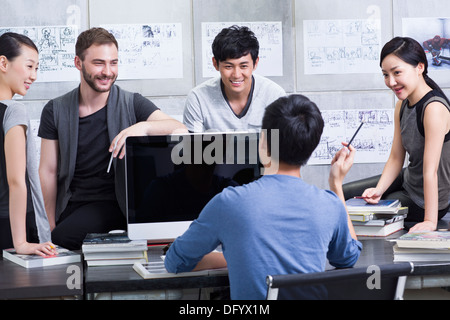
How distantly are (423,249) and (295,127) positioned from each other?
0.60 metres

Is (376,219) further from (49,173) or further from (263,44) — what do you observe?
(263,44)

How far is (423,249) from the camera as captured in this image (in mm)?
1727

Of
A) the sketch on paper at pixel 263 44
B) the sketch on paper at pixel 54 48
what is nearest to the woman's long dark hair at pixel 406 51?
the sketch on paper at pixel 263 44

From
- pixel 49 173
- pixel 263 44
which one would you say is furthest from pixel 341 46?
pixel 49 173

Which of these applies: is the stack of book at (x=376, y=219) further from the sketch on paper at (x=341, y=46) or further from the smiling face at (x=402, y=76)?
the sketch on paper at (x=341, y=46)

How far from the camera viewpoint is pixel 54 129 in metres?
2.59

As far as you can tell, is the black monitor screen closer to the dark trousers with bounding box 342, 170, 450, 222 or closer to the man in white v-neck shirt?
the man in white v-neck shirt

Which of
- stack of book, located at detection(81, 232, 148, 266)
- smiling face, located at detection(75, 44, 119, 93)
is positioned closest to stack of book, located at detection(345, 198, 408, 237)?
stack of book, located at detection(81, 232, 148, 266)

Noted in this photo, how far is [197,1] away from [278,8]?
582mm

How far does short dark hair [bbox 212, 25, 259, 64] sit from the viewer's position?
2.76 m

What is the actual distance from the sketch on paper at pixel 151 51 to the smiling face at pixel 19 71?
1.95 metres

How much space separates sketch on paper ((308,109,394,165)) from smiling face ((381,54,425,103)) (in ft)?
5.67
